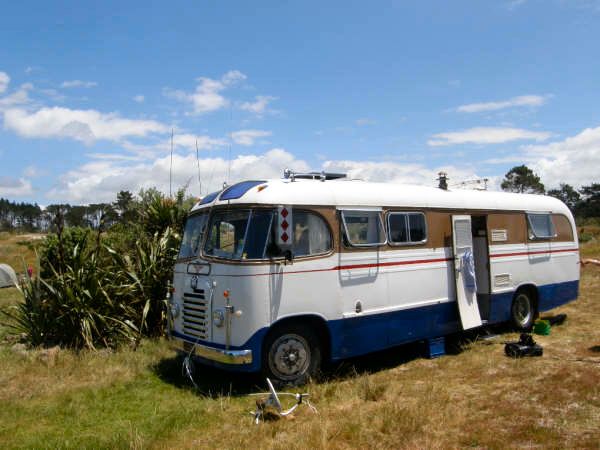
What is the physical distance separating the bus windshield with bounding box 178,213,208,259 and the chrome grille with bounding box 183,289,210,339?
22.8 inches

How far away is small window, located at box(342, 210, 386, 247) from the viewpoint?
7.41 meters

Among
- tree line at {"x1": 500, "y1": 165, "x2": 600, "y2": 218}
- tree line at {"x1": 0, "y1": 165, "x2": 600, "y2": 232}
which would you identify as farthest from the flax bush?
tree line at {"x1": 500, "y1": 165, "x2": 600, "y2": 218}

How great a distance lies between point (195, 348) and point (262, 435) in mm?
1951

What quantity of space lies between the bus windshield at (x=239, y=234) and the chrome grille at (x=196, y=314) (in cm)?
61

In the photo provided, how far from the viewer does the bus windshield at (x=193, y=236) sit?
7309mm

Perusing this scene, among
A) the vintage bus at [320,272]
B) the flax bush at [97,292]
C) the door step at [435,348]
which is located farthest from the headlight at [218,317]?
the door step at [435,348]

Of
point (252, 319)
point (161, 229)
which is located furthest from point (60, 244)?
point (252, 319)

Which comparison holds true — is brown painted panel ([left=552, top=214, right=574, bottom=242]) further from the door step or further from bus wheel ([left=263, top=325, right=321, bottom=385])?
bus wheel ([left=263, top=325, right=321, bottom=385])

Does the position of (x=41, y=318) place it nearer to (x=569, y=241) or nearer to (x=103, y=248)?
(x=103, y=248)

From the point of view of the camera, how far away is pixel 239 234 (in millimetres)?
6812

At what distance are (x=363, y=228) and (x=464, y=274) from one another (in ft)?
7.77

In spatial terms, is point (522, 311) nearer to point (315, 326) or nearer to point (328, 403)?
point (315, 326)

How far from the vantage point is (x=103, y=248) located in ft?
32.4

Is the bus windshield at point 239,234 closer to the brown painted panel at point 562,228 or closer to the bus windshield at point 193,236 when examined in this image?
the bus windshield at point 193,236
